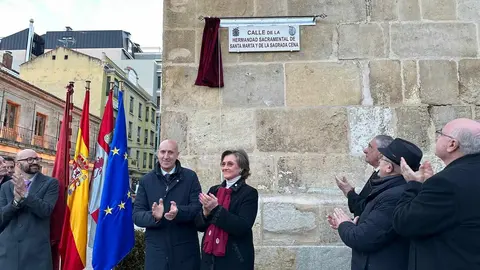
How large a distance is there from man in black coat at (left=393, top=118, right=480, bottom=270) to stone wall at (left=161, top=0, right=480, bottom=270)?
188 cm


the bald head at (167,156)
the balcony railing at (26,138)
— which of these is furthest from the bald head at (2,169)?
the balcony railing at (26,138)

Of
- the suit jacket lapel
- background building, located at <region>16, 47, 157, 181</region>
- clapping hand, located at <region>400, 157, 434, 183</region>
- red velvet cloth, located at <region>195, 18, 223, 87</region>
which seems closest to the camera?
clapping hand, located at <region>400, 157, 434, 183</region>

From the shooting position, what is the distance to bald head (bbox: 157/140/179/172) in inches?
127

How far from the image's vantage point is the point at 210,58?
4.04 meters

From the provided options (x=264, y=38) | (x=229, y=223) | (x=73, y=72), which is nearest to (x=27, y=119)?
(x=73, y=72)

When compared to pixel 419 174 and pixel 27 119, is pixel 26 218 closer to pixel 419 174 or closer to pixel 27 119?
pixel 419 174

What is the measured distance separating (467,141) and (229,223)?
151cm

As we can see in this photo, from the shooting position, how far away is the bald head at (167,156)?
322 centimetres

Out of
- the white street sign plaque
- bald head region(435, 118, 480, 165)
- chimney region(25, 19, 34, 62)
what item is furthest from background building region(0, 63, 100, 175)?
bald head region(435, 118, 480, 165)

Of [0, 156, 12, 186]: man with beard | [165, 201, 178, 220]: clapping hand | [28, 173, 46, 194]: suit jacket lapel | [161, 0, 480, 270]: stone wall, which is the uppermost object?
[161, 0, 480, 270]: stone wall

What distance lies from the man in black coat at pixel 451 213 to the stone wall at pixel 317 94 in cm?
188

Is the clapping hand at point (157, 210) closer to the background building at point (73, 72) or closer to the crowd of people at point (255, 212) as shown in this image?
the crowd of people at point (255, 212)

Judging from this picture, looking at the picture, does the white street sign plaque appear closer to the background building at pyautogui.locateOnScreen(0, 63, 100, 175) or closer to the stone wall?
the stone wall

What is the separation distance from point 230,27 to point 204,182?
62.6 inches
